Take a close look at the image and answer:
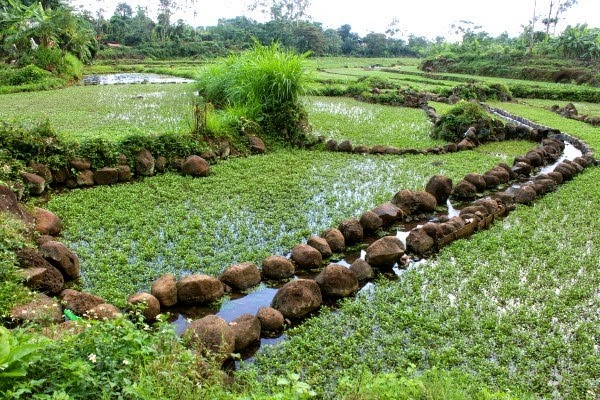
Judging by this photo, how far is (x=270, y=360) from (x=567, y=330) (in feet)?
9.30

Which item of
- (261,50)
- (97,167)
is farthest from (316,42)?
(97,167)

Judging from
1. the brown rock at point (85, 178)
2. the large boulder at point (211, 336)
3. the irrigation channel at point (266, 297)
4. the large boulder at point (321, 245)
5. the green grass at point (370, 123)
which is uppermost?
the green grass at point (370, 123)

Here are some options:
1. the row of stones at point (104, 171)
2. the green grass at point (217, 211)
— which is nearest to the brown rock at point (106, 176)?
the row of stones at point (104, 171)

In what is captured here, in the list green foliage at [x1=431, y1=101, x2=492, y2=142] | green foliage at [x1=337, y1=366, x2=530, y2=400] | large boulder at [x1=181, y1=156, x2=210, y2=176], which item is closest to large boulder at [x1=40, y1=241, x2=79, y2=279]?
green foliage at [x1=337, y1=366, x2=530, y2=400]

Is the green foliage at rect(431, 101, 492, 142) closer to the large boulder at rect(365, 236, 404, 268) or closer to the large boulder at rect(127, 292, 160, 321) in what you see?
the large boulder at rect(365, 236, 404, 268)

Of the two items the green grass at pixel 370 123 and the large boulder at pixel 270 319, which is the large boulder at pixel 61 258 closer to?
the large boulder at pixel 270 319

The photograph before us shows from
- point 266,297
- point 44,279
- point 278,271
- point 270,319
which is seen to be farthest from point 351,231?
point 44,279

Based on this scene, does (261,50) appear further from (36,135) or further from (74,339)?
(74,339)

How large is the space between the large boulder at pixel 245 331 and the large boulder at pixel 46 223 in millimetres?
3238

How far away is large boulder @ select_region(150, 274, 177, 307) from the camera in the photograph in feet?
15.3

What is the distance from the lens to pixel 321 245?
5867 millimetres

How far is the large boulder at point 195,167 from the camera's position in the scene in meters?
8.88

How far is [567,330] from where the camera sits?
4.47 meters

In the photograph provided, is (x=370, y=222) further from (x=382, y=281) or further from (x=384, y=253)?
(x=382, y=281)
